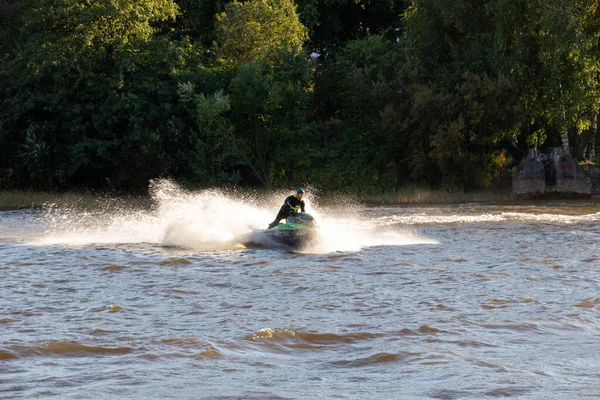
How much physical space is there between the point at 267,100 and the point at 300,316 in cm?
2914

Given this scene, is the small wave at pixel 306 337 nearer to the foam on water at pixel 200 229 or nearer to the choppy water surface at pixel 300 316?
the choppy water surface at pixel 300 316

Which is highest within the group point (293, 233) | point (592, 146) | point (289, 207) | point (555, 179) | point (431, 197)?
point (592, 146)

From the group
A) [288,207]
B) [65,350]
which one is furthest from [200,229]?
[65,350]

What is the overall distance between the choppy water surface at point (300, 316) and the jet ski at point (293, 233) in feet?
0.97

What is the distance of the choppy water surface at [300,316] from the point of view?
29.2 ft

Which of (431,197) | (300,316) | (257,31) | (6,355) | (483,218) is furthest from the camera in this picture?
(257,31)

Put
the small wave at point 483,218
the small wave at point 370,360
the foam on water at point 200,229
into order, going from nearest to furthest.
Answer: the small wave at point 370,360 → the foam on water at point 200,229 → the small wave at point 483,218

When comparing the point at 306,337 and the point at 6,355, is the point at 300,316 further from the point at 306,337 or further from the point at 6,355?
the point at 6,355

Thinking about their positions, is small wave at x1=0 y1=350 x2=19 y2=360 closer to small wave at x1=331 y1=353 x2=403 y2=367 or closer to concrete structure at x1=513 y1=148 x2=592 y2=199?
small wave at x1=331 y1=353 x2=403 y2=367

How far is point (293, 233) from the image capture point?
20.7 metres

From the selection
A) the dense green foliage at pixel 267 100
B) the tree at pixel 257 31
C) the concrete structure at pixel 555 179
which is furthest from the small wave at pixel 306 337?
the tree at pixel 257 31

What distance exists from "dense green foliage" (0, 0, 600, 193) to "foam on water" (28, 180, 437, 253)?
6.89 meters

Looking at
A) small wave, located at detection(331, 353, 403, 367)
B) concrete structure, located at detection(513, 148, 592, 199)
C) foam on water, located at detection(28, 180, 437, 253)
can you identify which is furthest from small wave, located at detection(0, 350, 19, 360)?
concrete structure, located at detection(513, 148, 592, 199)

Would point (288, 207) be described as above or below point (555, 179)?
below
